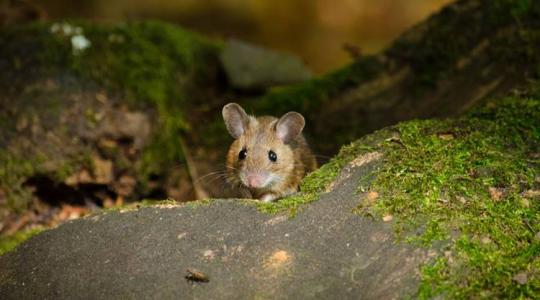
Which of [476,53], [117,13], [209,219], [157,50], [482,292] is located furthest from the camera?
[117,13]

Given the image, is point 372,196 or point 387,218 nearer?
point 387,218

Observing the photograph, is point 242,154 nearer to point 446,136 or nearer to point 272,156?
point 272,156

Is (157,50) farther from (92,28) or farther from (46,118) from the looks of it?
(46,118)

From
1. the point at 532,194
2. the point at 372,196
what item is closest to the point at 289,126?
the point at 372,196

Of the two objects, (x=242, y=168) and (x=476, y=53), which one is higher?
(x=476, y=53)

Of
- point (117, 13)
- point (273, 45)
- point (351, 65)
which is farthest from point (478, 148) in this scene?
point (117, 13)

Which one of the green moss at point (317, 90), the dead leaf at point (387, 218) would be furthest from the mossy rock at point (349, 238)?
the green moss at point (317, 90)

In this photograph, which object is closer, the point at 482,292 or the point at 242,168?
the point at 482,292
